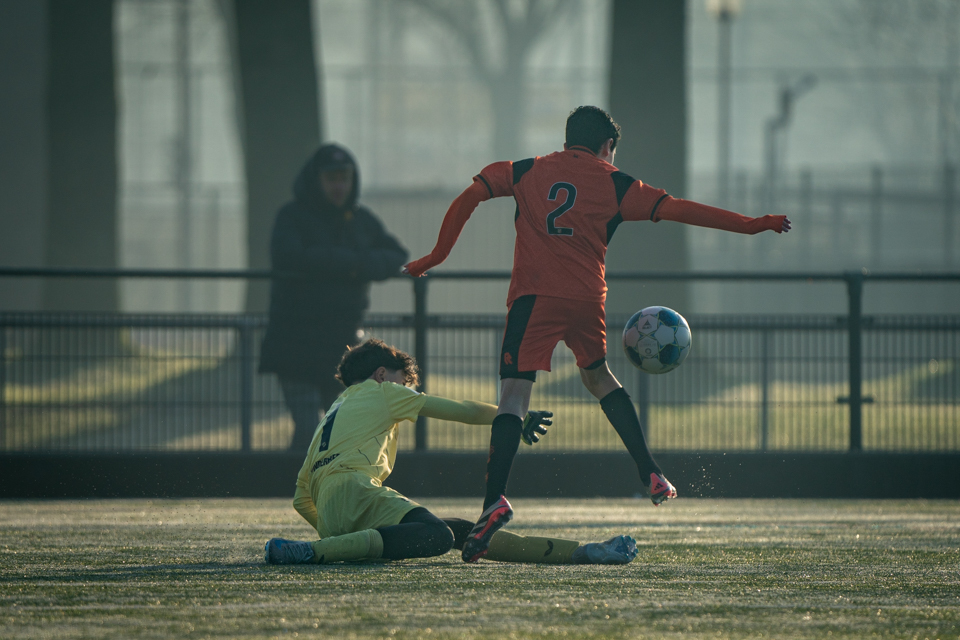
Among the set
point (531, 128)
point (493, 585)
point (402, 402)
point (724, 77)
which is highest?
point (531, 128)

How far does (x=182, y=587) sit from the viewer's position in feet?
14.8

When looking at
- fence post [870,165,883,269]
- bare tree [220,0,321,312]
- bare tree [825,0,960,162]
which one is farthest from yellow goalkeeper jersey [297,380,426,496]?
bare tree [825,0,960,162]

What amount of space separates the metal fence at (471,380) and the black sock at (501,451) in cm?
252

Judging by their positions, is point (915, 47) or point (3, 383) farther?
point (915, 47)

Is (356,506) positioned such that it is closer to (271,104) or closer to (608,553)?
(608,553)

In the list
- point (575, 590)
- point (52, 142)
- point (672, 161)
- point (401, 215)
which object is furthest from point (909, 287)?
point (575, 590)

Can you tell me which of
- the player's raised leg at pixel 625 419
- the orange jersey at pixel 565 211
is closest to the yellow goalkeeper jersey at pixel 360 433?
the orange jersey at pixel 565 211

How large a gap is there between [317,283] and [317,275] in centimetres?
7

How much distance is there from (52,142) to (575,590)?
15.0 metres

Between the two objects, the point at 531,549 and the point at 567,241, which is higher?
the point at 567,241

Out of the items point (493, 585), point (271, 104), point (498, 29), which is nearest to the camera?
point (493, 585)

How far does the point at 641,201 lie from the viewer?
18.0ft

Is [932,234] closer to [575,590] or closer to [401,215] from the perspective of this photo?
[401,215]

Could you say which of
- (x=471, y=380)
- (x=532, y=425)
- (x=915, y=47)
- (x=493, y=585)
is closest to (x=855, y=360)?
(x=471, y=380)
